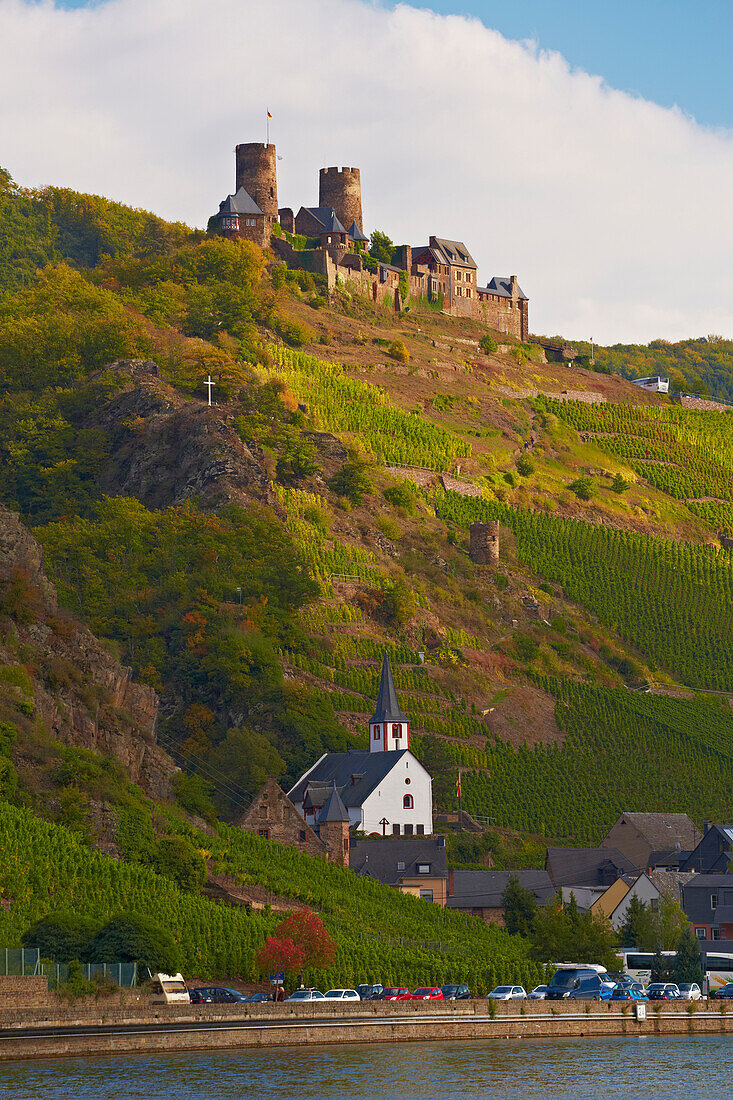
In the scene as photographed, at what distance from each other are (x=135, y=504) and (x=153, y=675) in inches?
599

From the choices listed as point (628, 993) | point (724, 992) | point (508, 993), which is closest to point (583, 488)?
point (724, 992)

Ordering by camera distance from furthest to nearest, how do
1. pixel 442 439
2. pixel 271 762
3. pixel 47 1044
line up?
pixel 442 439 < pixel 271 762 < pixel 47 1044

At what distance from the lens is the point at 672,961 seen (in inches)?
2584

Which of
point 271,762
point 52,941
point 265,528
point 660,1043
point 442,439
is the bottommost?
point 660,1043

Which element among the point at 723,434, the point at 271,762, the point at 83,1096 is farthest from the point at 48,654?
the point at 723,434

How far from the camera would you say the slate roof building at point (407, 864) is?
81.9m

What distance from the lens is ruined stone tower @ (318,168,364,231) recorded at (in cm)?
16562

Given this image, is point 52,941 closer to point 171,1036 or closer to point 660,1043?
point 171,1036

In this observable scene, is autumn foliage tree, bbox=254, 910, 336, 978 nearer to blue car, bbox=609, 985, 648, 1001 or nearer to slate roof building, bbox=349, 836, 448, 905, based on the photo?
blue car, bbox=609, 985, 648, 1001

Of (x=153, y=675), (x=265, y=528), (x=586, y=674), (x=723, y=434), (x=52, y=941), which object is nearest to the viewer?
(x=52, y=941)

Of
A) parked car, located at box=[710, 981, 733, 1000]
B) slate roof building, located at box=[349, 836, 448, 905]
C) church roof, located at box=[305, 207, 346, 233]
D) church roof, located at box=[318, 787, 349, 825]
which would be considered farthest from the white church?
church roof, located at box=[305, 207, 346, 233]

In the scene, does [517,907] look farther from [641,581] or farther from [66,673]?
[641,581]

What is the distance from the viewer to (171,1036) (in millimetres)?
50188

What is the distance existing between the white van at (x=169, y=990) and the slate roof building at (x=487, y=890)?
91.8 feet
